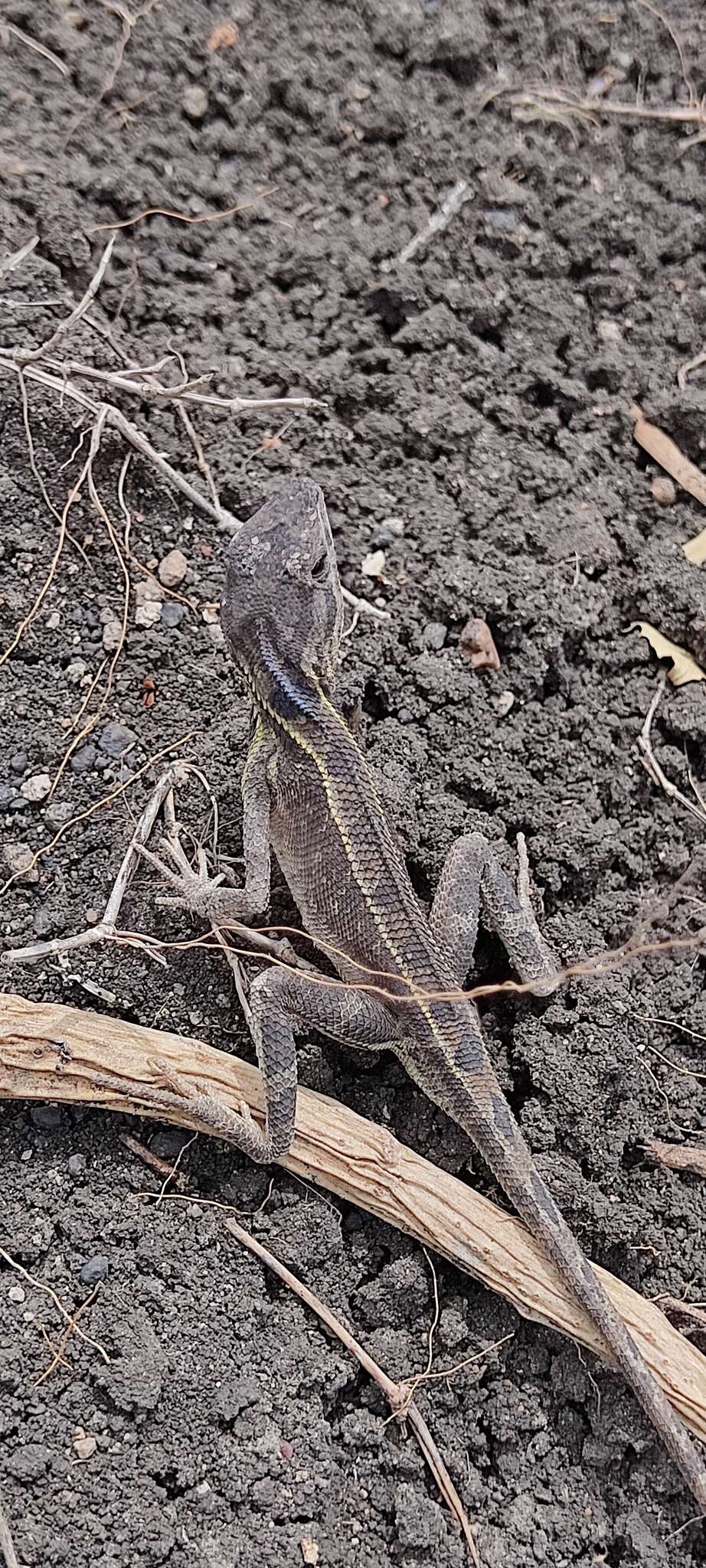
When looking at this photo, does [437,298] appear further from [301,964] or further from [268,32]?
[301,964]

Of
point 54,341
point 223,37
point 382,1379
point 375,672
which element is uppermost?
point 223,37

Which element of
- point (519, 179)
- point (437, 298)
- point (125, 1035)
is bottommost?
point (125, 1035)

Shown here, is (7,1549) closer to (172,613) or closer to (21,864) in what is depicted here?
(21,864)

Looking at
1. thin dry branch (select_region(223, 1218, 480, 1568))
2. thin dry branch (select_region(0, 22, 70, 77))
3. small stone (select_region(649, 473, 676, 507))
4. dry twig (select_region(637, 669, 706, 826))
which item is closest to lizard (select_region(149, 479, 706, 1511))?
thin dry branch (select_region(223, 1218, 480, 1568))

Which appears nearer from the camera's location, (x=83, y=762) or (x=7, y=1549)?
(x=7, y=1549)

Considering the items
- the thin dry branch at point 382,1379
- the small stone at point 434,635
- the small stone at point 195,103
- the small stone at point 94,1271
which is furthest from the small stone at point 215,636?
the small stone at point 195,103

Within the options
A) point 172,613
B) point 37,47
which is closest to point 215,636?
point 172,613

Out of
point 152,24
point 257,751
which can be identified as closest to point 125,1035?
point 257,751
